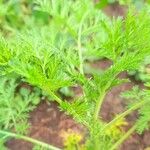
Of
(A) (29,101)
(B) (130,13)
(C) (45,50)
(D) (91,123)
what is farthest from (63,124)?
(B) (130,13)

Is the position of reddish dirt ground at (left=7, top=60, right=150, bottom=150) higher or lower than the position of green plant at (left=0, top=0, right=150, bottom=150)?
lower

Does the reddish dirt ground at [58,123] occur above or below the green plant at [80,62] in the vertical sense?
below

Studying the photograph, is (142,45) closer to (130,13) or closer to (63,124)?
(130,13)

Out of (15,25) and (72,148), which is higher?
(15,25)

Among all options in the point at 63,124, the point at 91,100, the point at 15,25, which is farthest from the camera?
the point at 15,25

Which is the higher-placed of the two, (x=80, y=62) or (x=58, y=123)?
(x=80, y=62)

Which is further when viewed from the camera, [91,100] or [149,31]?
[91,100]

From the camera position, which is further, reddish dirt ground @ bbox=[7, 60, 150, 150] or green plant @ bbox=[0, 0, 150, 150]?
reddish dirt ground @ bbox=[7, 60, 150, 150]

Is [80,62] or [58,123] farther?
[58,123]

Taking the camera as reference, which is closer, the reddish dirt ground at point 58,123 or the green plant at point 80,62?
the green plant at point 80,62

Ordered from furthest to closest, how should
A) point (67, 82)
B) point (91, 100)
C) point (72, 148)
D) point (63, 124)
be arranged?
1. point (63, 124)
2. point (72, 148)
3. point (91, 100)
4. point (67, 82)

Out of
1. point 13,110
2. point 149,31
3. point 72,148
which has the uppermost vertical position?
point 149,31
